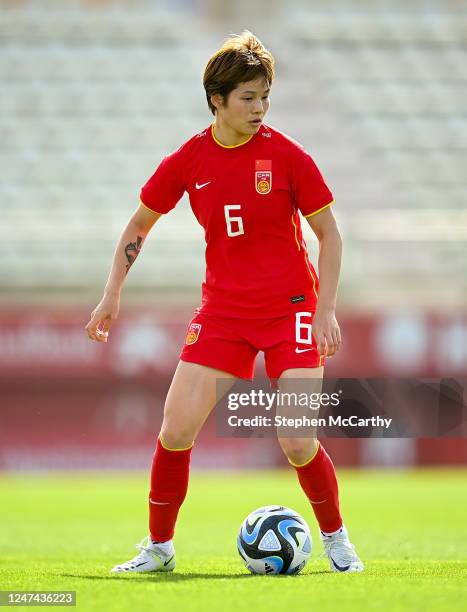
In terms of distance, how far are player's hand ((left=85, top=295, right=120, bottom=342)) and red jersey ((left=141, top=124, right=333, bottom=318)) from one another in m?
0.42

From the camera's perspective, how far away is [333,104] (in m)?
18.1

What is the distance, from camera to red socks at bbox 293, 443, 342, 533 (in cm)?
507

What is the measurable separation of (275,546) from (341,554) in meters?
0.30

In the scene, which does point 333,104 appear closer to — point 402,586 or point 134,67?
point 134,67

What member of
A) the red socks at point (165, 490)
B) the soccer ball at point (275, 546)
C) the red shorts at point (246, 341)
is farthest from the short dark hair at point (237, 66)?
the soccer ball at point (275, 546)

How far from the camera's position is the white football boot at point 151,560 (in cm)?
515

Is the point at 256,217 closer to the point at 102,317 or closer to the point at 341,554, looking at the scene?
the point at 102,317

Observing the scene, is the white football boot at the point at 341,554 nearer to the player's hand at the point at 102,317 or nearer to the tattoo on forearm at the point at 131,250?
the player's hand at the point at 102,317

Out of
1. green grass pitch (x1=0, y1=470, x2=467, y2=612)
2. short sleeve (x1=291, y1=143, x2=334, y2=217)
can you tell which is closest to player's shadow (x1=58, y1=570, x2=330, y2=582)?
green grass pitch (x1=0, y1=470, x2=467, y2=612)

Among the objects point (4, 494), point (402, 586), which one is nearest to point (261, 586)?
point (402, 586)

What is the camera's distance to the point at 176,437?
5.05 metres

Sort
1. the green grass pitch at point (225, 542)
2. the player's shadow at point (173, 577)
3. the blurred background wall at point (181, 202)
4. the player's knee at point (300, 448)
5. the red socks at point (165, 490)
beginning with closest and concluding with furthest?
the green grass pitch at point (225, 542)
the player's shadow at point (173, 577)
the player's knee at point (300, 448)
the red socks at point (165, 490)
the blurred background wall at point (181, 202)

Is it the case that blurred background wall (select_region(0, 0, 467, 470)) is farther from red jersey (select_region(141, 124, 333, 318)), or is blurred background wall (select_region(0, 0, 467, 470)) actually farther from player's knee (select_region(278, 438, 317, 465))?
player's knee (select_region(278, 438, 317, 465))

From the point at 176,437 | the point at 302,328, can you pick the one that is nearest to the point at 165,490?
the point at 176,437
